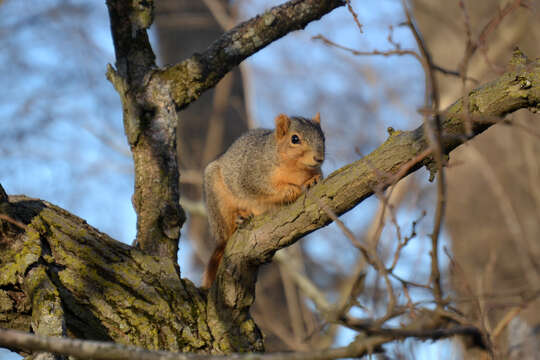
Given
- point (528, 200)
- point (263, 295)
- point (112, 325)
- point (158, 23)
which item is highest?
point (158, 23)

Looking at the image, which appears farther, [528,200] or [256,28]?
[528,200]

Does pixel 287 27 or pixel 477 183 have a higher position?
pixel 477 183

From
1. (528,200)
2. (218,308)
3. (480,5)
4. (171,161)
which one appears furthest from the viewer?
(480,5)

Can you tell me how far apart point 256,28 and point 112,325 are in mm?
1519

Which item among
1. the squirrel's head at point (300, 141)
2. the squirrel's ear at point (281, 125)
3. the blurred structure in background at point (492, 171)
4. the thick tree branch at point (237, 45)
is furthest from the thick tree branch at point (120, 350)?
the blurred structure in background at point (492, 171)

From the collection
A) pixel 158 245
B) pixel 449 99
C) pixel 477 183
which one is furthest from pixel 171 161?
pixel 477 183

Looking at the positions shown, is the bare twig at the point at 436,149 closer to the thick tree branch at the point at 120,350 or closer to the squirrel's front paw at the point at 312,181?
the thick tree branch at the point at 120,350

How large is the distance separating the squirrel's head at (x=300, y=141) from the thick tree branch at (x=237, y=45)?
705 millimetres

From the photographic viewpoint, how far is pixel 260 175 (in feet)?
11.5

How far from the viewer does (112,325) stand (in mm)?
2318

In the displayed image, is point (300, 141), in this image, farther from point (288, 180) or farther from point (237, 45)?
Answer: point (237, 45)

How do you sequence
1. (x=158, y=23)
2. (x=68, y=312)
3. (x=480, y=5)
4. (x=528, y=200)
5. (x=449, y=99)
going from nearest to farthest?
(x=68, y=312) < (x=449, y=99) < (x=528, y=200) < (x=480, y=5) < (x=158, y=23)

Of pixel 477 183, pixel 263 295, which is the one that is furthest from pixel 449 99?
pixel 263 295

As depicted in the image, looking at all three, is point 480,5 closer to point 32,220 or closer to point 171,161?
point 171,161
